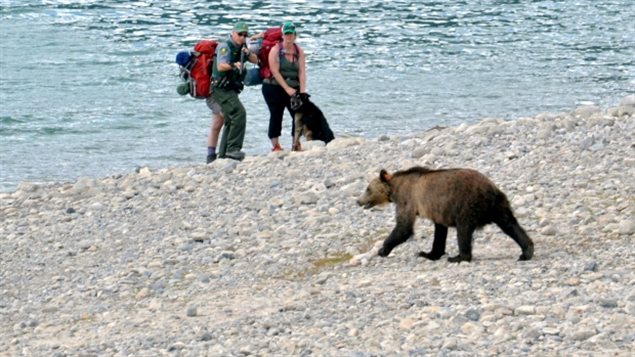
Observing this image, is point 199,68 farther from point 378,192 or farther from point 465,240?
point 465,240

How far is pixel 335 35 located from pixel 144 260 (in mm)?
19744

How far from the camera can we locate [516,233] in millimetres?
10203

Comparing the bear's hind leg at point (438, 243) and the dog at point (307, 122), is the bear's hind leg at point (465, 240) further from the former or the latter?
the dog at point (307, 122)

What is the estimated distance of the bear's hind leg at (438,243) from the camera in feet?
34.6

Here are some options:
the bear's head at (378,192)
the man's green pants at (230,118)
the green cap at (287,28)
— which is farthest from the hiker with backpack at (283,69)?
the bear's head at (378,192)

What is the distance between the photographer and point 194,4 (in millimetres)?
36344

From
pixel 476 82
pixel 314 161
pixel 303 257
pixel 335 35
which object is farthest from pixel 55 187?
pixel 335 35

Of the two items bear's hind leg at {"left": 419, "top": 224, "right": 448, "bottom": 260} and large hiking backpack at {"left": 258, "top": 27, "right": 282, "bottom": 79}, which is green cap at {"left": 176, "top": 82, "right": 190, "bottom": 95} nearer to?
large hiking backpack at {"left": 258, "top": 27, "right": 282, "bottom": 79}

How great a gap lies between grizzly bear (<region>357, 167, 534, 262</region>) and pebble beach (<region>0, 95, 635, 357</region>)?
178mm

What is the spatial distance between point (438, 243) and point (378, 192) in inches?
26.5

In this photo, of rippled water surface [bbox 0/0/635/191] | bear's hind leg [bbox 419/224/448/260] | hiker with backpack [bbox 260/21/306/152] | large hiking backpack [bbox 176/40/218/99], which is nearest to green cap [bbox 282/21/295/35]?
hiker with backpack [bbox 260/21/306/152]

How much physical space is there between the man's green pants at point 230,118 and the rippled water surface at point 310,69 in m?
3.51

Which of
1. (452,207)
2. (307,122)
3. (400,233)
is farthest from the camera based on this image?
(307,122)

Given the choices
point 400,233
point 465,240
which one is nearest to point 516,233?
point 465,240
